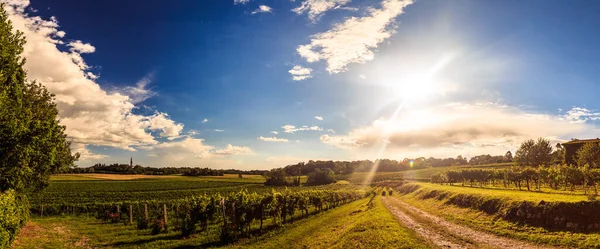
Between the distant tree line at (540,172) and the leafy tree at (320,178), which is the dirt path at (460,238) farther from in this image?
the leafy tree at (320,178)

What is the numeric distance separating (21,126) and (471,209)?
48691mm

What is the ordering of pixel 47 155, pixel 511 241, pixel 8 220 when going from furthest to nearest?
pixel 47 155, pixel 511 241, pixel 8 220

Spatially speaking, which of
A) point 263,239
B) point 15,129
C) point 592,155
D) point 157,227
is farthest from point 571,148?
point 15,129

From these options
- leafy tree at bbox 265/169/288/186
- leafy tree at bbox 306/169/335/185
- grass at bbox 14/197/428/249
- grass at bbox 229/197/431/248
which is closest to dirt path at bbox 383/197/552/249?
grass at bbox 229/197/431/248

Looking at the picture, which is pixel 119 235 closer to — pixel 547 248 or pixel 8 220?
pixel 8 220

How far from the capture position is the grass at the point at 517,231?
23.1 meters

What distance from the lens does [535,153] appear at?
92.8 m

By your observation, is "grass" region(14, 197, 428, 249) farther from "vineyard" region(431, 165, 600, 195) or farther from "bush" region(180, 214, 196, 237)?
"vineyard" region(431, 165, 600, 195)

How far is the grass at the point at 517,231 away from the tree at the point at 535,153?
231 feet

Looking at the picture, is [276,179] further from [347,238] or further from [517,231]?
[517,231]

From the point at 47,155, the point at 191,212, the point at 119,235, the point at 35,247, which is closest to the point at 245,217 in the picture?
the point at 191,212

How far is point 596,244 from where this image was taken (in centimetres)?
2170

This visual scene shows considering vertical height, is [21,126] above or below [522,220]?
above

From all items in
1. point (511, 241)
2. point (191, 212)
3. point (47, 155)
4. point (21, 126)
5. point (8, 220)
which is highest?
point (21, 126)
